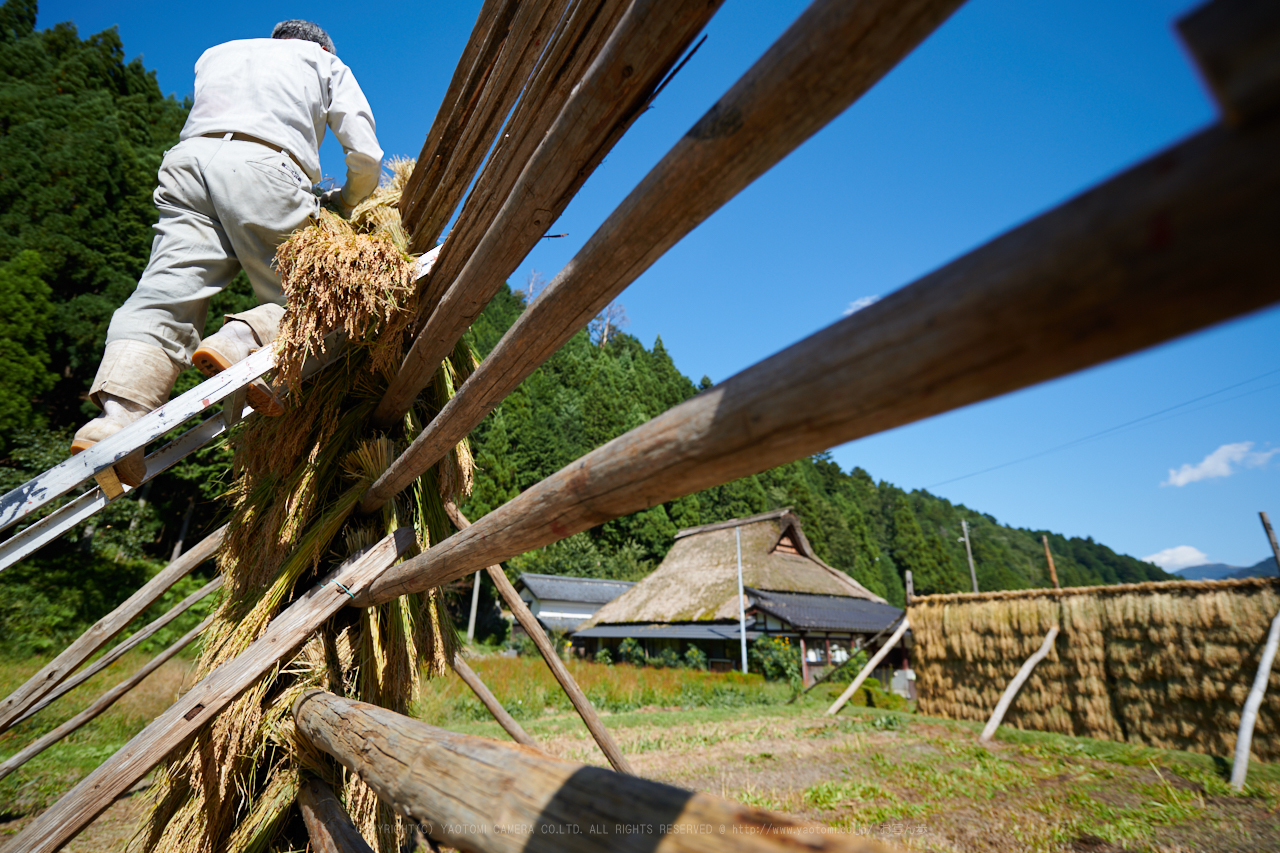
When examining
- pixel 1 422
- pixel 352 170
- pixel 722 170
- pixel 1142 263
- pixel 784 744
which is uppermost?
pixel 1 422

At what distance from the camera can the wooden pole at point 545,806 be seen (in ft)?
1.96

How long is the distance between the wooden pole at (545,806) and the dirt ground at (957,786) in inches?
79.8

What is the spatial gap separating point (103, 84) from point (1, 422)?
16930mm

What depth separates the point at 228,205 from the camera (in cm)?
205

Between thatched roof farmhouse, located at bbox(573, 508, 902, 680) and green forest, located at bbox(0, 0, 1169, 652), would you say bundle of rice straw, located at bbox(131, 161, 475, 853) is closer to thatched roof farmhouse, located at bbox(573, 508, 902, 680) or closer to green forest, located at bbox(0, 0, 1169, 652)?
green forest, located at bbox(0, 0, 1169, 652)

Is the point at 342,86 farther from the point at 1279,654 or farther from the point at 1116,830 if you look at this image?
the point at 1279,654

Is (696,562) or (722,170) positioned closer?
(722,170)

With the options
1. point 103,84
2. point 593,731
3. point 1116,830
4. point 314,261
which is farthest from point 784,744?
point 103,84

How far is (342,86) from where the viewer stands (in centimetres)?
244

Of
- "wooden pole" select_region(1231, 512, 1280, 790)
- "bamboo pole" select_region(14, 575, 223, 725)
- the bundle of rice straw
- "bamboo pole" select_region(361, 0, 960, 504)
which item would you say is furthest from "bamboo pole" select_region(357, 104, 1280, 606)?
"wooden pole" select_region(1231, 512, 1280, 790)

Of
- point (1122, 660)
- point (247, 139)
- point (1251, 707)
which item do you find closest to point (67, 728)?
point (247, 139)

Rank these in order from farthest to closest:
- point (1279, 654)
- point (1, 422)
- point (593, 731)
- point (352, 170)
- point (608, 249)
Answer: point (1, 422)
point (1279, 654)
point (593, 731)
point (352, 170)
point (608, 249)

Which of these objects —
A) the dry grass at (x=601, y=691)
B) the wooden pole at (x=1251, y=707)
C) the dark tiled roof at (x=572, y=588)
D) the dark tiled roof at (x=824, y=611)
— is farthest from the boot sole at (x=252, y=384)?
the dark tiled roof at (x=572, y=588)

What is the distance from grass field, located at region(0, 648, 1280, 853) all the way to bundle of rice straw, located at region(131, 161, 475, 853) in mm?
550
